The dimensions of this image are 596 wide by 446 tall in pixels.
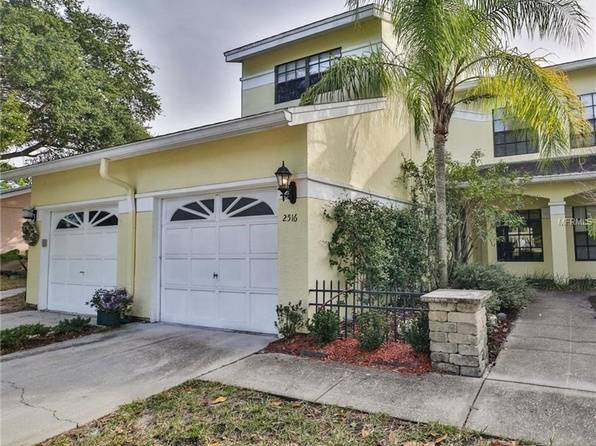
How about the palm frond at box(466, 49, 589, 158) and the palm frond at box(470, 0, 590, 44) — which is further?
the palm frond at box(470, 0, 590, 44)

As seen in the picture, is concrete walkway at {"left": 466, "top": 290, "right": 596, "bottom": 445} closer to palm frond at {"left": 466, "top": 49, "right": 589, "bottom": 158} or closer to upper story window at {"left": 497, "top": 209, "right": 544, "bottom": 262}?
palm frond at {"left": 466, "top": 49, "right": 589, "bottom": 158}

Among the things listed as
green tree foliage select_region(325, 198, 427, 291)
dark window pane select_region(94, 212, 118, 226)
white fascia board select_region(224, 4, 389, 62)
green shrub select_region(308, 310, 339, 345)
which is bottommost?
green shrub select_region(308, 310, 339, 345)

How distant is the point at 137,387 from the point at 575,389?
4.73 metres

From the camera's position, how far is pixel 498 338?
19.0 ft

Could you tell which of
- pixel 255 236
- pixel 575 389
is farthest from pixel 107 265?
pixel 575 389

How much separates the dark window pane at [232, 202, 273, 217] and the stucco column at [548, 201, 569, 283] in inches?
367

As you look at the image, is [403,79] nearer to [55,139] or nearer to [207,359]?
[207,359]

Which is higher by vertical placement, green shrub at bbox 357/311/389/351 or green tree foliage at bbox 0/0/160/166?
green tree foliage at bbox 0/0/160/166

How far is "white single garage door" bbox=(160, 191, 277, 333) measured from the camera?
21.9ft

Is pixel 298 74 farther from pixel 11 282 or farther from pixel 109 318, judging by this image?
pixel 11 282

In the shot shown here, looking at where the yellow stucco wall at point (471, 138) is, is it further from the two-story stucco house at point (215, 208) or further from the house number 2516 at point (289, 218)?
the house number 2516 at point (289, 218)

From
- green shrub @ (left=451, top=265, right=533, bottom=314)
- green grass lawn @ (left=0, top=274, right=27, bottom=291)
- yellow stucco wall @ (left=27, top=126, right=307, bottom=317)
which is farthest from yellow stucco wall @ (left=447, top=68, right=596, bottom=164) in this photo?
green grass lawn @ (left=0, top=274, right=27, bottom=291)

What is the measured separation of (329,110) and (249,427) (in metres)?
4.89

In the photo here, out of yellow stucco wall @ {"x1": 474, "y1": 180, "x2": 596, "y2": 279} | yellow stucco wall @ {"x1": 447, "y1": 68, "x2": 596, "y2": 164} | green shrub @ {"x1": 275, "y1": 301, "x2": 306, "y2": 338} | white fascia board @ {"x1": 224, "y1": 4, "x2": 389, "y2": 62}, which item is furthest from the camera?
yellow stucco wall @ {"x1": 447, "y1": 68, "x2": 596, "y2": 164}
